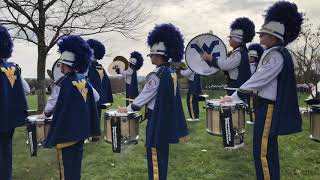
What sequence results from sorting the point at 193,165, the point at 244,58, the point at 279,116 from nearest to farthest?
the point at 279,116, the point at 193,165, the point at 244,58

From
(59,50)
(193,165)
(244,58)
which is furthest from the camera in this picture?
(244,58)

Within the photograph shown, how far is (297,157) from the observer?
755 cm

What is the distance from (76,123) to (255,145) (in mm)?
2001

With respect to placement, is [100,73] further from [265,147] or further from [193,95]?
[265,147]

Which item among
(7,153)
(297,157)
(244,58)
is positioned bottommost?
(297,157)

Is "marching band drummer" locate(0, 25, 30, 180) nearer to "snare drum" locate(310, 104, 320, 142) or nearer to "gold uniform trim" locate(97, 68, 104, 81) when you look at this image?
"snare drum" locate(310, 104, 320, 142)

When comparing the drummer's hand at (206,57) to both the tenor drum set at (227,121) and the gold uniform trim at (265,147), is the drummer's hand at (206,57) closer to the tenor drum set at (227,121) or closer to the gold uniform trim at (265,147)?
the tenor drum set at (227,121)

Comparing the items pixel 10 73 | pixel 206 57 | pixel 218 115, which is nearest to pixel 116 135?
pixel 218 115

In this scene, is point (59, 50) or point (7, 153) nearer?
point (59, 50)

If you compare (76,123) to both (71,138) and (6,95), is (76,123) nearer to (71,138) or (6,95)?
(71,138)

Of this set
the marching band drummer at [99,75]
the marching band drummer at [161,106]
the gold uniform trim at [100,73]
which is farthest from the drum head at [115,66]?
the marching band drummer at [161,106]

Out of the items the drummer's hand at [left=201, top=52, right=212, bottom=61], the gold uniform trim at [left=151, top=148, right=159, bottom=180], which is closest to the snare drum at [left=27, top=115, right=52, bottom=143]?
the gold uniform trim at [left=151, top=148, right=159, bottom=180]

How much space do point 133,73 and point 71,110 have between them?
7.17 m

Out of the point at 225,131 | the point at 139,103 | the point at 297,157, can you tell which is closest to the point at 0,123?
the point at 139,103
